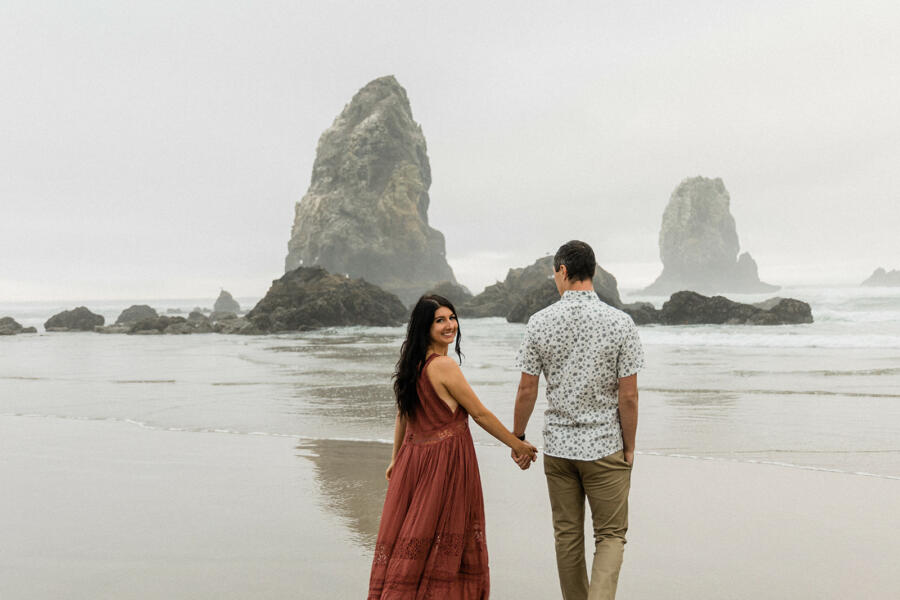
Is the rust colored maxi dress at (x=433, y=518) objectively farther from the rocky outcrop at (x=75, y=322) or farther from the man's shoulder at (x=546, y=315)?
the rocky outcrop at (x=75, y=322)

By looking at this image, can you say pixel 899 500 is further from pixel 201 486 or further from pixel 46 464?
pixel 46 464

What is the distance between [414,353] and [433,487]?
2.07ft

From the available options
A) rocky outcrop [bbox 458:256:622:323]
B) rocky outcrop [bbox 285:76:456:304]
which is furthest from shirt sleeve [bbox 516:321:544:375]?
rocky outcrop [bbox 285:76:456:304]

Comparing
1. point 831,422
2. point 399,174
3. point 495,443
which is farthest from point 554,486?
point 399,174

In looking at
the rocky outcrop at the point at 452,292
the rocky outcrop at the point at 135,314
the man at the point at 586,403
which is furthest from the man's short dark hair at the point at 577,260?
the rocky outcrop at the point at 452,292

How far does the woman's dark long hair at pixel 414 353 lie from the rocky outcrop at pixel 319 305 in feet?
118

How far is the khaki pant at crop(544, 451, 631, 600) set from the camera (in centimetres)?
313

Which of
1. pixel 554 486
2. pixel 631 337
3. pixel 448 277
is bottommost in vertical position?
pixel 554 486

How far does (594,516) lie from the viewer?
3289 millimetres

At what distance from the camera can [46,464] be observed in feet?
22.2

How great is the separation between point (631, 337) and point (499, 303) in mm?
48313

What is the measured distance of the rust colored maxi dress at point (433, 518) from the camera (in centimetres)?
302

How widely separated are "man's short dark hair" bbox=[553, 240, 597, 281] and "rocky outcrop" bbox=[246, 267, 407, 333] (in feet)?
119

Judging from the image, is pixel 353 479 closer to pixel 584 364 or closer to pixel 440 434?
pixel 440 434
